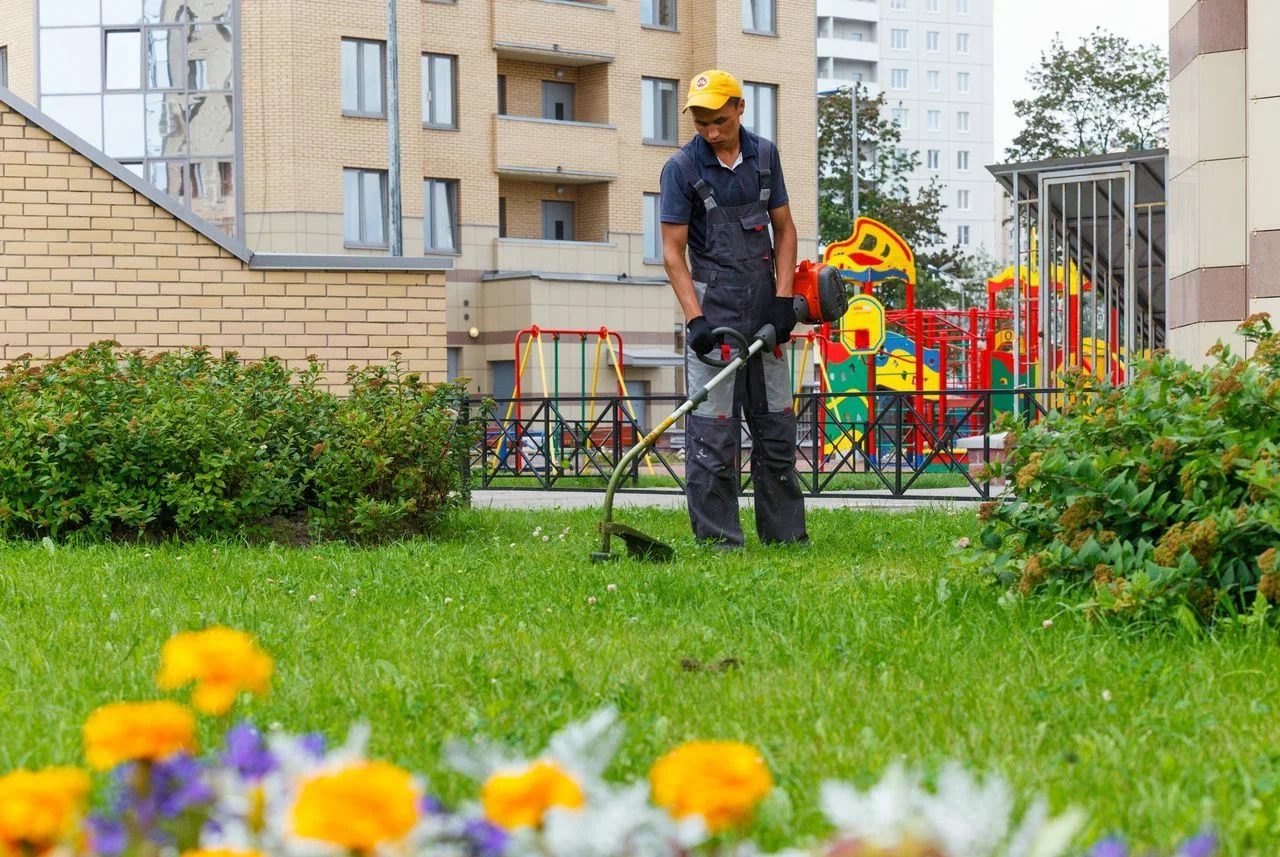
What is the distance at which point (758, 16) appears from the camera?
131 feet

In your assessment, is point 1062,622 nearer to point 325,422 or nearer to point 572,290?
point 325,422

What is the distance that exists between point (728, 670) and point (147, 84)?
110 ft

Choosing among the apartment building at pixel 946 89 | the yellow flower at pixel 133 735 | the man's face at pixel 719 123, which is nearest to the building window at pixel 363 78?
the man's face at pixel 719 123

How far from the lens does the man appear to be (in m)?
7.59

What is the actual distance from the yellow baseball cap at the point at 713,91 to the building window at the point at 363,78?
2818 cm

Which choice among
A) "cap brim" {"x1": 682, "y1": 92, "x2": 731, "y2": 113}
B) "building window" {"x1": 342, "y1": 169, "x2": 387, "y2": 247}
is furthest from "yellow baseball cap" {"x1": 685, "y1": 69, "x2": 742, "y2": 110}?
"building window" {"x1": 342, "y1": 169, "x2": 387, "y2": 247}

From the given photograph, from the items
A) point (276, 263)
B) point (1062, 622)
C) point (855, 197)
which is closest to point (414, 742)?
point (1062, 622)

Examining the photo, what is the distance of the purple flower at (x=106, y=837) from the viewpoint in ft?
5.37

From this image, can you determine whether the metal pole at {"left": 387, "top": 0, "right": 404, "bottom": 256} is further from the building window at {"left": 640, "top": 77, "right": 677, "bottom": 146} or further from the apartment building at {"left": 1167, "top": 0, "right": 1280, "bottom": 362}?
the apartment building at {"left": 1167, "top": 0, "right": 1280, "bottom": 362}

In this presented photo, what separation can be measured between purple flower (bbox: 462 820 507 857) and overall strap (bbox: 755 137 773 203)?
243 inches

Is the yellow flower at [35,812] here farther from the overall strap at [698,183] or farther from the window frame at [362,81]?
the window frame at [362,81]

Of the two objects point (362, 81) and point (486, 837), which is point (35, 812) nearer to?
point (486, 837)

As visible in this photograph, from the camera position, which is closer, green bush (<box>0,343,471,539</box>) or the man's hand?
the man's hand

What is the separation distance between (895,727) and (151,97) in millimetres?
34296
